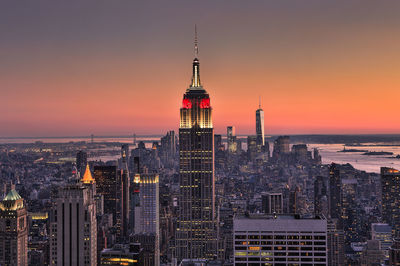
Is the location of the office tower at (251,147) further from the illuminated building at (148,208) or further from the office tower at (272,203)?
the illuminated building at (148,208)

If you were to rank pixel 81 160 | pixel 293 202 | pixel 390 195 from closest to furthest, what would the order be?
pixel 81 160 < pixel 390 195 < pixel 293 202

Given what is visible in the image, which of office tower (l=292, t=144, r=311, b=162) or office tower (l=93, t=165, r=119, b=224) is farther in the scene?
office tower (l=292, t=144, r=311, b=162)

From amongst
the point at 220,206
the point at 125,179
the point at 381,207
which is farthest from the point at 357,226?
the point at 125,179

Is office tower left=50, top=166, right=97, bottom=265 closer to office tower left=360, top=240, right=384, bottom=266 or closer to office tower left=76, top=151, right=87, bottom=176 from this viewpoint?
office tower left=76, top=151, right=87, bottom=176

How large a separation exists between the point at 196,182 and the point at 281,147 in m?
85.0

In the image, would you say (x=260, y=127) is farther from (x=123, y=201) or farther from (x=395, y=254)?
(x=395, y=254)

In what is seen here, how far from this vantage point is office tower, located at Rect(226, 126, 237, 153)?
155m

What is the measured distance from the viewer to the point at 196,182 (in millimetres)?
97375

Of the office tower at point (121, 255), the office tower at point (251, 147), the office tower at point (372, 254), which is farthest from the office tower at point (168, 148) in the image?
the office tower at point (121, 255)

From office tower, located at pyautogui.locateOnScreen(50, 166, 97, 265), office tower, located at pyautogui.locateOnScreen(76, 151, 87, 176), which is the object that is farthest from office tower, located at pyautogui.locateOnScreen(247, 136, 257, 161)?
office tower, located at pyautogui.locateOnScreen(50, 166, 97, 265)

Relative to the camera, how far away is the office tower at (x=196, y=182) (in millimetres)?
94250

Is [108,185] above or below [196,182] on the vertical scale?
below

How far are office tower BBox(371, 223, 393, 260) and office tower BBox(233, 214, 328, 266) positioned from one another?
48.8m

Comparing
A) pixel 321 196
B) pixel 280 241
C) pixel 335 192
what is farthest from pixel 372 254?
pixel 280 241
